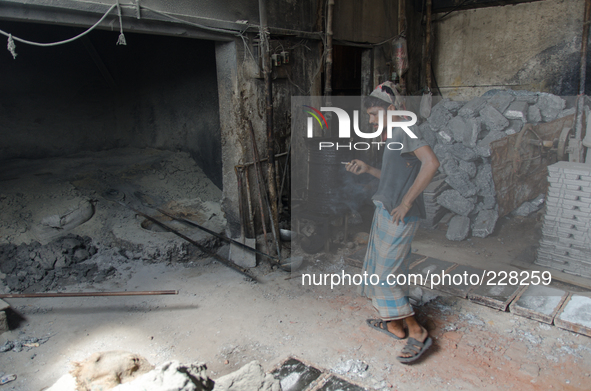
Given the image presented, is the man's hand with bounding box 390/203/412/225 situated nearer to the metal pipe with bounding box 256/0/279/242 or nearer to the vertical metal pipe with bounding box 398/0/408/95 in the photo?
the metal pipe with bounding box 256/0/279/242

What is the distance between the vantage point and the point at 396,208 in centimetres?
321

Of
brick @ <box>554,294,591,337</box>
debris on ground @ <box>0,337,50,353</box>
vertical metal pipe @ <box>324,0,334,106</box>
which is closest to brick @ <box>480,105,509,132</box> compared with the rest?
vertical metal pipe @ <box>324,0,334,106</box>

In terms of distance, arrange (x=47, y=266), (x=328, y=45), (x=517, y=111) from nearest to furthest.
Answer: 1. (x=47, y=266)
2. (x=328, y=45)
3. (x=517, y=111)

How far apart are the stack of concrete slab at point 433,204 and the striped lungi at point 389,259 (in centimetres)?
346

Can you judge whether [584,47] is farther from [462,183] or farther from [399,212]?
[399,212]

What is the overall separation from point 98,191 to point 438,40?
780 centimetres

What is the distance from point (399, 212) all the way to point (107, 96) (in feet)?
23.1

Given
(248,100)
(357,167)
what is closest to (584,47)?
(248,100)

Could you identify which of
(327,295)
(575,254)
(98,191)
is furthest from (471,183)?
(98,191)

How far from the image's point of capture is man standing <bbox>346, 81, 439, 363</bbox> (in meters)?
3.11

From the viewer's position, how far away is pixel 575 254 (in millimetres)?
4785

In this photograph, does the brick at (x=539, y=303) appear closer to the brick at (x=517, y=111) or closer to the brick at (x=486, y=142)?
the brick at (x=486, y=142)

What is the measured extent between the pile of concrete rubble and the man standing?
10.7ft

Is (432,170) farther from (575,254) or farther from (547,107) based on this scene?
(547,107)
